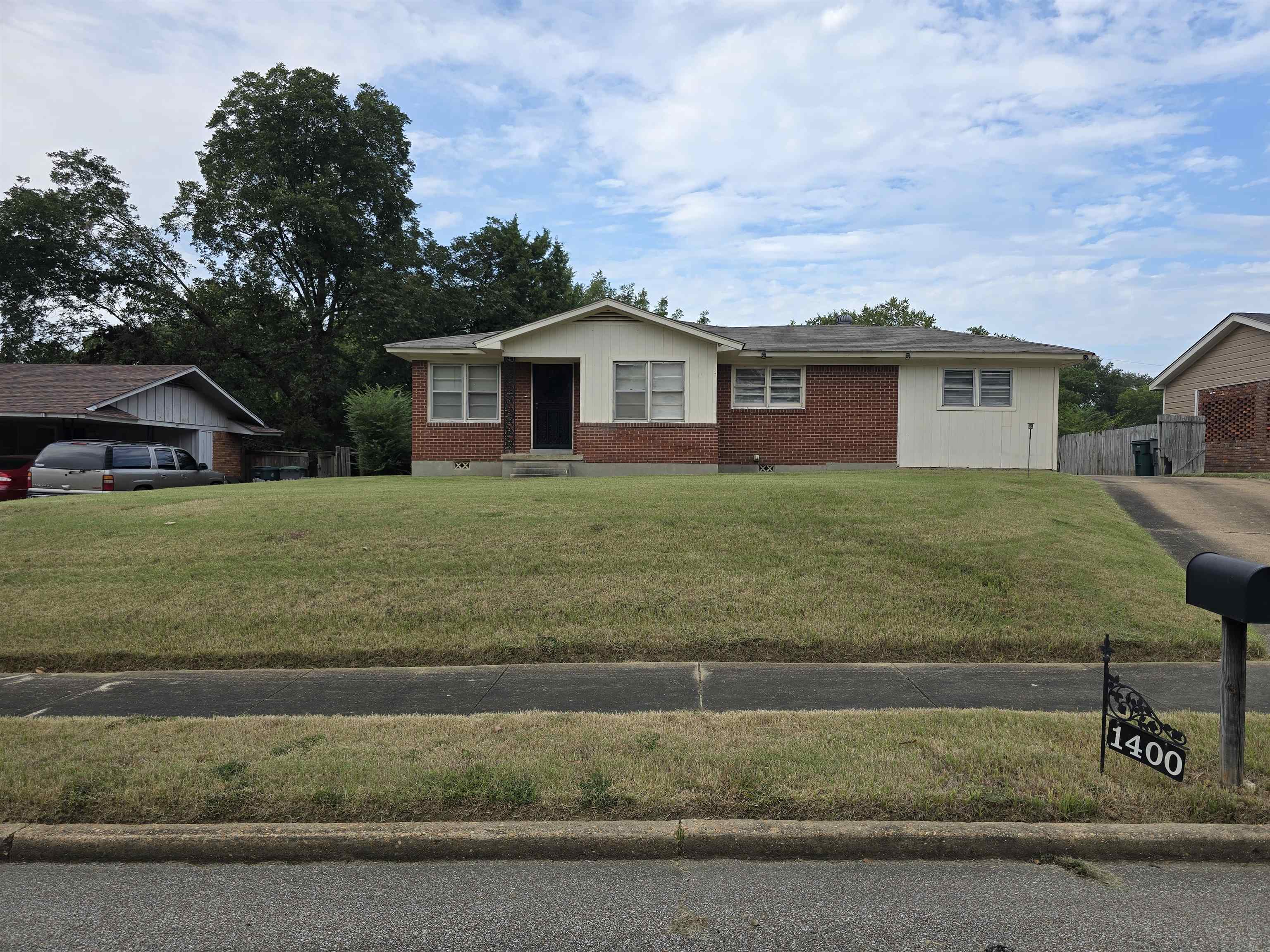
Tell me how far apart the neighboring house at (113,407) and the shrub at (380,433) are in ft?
21.8

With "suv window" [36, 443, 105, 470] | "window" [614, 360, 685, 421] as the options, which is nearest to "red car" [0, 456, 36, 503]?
"suv window" [36, 443, 105, 470]

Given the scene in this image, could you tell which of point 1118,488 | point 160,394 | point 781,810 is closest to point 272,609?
point 781,810

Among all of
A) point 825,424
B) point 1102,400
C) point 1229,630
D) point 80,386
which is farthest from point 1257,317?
point 1102,400

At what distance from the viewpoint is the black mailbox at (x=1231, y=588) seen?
360 cm

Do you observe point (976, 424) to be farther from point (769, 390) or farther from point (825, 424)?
point (769, 390)

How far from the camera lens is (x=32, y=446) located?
2414 centimetres

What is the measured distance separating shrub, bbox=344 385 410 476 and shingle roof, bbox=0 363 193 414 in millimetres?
7118

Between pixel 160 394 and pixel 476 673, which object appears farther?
pixel 160 394

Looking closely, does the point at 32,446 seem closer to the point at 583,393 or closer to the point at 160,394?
the point at 160,394

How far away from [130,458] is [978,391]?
19296 millimetres

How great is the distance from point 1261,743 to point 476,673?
17.4ft

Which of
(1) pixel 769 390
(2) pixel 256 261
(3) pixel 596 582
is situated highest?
(2) pixel 256 261

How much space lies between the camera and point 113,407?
2316 cm

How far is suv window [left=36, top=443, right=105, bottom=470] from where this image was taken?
1642 cm
